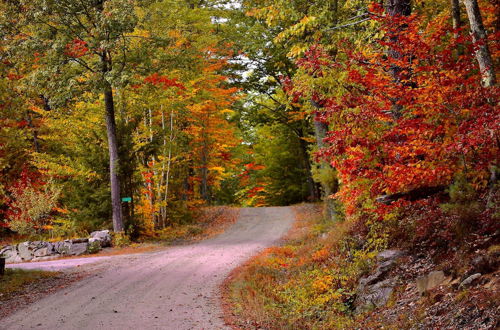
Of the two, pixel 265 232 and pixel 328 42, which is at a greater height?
pixel 328 42

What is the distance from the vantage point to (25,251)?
56.2 feet

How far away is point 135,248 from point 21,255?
446 centimetres

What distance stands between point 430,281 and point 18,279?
10033 millimetres

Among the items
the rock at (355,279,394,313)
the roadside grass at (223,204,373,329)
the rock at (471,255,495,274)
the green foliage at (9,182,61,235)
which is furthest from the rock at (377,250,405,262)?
the green foliage at (9,182,61,235)

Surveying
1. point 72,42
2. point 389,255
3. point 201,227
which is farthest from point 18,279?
point 201,227

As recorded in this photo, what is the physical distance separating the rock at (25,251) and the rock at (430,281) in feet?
51.2

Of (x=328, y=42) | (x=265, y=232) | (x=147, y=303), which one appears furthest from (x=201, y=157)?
(x=147, y=303)

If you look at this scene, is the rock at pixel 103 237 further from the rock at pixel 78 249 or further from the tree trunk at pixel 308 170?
the tree trunk at pixel 308 170

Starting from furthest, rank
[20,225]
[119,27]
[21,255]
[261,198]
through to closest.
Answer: [261,198], [20,225], [21,255], [119,27]

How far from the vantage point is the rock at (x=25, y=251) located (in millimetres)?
17016

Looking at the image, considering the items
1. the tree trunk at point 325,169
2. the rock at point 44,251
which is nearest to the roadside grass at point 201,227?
the rock at point 44,251

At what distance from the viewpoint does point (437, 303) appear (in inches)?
214

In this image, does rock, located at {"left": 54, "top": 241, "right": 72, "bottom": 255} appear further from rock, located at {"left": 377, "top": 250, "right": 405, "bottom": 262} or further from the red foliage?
rock, located at {"left": 377, "top": 250, "right": 405, "bottom": 262}

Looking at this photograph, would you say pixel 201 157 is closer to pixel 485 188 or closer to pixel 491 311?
pixel 485 188
